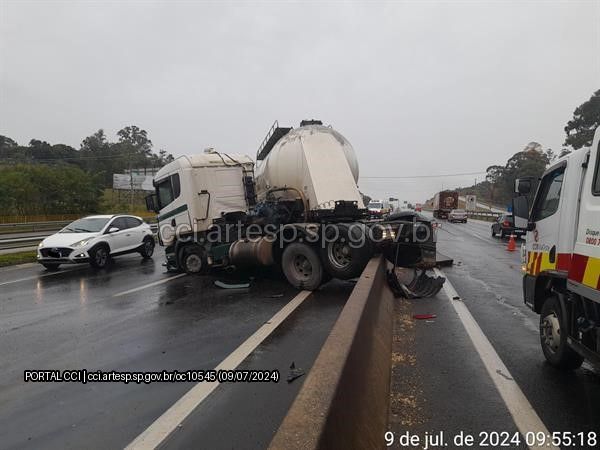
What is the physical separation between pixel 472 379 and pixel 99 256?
11.1 metres

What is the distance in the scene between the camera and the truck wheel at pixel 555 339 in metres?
4.07

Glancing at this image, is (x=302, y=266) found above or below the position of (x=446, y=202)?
below

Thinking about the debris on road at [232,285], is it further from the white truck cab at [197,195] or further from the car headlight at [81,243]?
the car headlight at [81,243]

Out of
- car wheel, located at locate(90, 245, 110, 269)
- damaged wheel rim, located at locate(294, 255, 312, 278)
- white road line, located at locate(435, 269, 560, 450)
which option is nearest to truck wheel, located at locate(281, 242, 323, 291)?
damaged wheel rim, located at locate(294, 255, 312, 278)

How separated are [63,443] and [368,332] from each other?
108 inches

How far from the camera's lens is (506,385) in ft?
12.8

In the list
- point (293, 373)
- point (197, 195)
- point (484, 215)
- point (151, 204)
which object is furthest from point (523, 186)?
point (484, 215)

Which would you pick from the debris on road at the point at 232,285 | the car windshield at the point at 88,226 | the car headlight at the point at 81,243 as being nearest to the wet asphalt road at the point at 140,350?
the debris on road at the point at 232,285

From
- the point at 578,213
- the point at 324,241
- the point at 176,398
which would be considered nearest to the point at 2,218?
the point at 324,241

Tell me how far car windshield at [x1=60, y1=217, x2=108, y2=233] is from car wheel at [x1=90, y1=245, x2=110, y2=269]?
2.34ft

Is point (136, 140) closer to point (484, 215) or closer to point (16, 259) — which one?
point (484, 215)

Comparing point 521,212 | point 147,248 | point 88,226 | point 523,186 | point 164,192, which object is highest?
point 164,192

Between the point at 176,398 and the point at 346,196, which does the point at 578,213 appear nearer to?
the point at 176,398

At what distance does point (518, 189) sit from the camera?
502 cm
